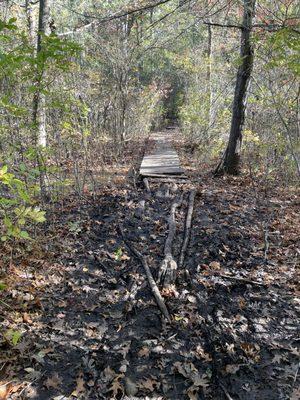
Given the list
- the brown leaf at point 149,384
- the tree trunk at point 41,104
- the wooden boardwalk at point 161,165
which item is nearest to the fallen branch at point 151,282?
the brown leaf at point 149,384

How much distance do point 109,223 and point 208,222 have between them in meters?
1.72

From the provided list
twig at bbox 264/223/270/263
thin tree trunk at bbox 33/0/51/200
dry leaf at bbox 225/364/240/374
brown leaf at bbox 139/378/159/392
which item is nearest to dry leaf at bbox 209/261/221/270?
twig at bbox 264/223/270/263

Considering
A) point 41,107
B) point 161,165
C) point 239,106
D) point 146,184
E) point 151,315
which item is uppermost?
point 239,106

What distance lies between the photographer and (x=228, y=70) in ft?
46.2

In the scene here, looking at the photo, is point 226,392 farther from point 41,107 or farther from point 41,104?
point 41,104

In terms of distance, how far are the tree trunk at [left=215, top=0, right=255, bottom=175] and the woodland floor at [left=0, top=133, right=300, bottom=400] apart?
2630 millimetres

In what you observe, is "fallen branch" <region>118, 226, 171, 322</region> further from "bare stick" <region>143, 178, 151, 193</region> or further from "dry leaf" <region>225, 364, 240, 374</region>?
"bare stick" <region>143, 178, 151, 193</region>

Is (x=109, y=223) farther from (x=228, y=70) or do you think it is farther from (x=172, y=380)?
(x=228, y=70)

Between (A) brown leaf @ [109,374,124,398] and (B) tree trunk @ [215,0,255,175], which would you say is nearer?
(A) brown leaf @ [109,374,124,398]

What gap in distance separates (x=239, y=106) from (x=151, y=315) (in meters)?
5.91

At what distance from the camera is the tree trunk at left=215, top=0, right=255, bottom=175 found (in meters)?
7.29

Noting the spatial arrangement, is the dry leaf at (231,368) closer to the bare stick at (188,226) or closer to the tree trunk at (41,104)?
the bare stick at (188,226)

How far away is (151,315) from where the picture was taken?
3676 millimetres

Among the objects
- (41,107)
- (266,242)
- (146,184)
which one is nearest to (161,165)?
(146,184)
